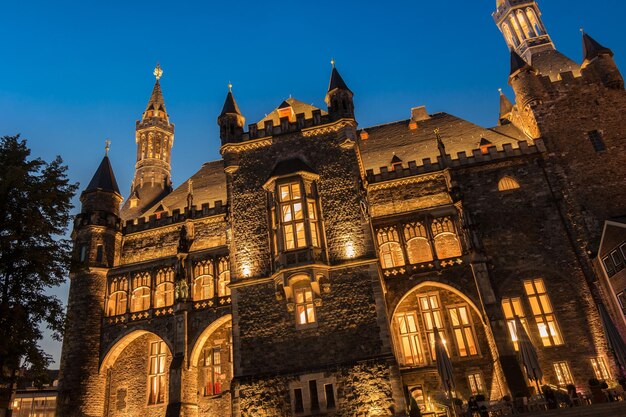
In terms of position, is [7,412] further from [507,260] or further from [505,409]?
[507,260]

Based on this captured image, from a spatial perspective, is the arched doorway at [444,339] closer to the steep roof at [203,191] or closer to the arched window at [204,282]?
the arched window at [204,282]

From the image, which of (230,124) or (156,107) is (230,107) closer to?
(230,124)

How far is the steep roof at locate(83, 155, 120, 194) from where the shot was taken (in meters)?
29.0

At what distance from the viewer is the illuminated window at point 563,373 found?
68.5 feet

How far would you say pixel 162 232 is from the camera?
92.8 feet

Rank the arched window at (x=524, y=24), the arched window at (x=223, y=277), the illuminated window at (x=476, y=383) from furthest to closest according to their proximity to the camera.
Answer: the arched window at (x=524, y=24) < the arched window at (x=223, y=277) < the illuminated window at (x=476, y=383)

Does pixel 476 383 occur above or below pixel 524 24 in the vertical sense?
below

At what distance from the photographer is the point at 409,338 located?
75.1ft

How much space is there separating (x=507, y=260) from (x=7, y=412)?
21032mm

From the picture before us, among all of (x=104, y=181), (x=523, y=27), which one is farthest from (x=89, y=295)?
(x=523, y=27)

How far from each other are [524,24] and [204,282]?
31172mm

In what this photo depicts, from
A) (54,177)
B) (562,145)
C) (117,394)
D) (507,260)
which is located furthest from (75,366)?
(562,145)

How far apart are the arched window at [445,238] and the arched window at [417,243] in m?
0.49

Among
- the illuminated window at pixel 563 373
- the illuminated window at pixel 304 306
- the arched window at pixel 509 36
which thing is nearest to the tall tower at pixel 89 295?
the illuminated window at pixel 304 306
